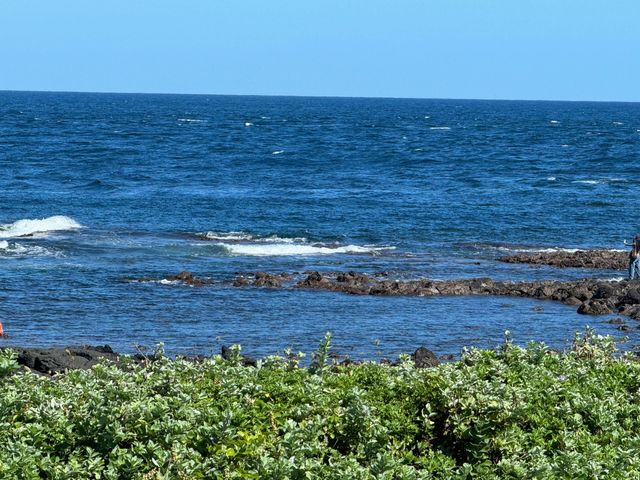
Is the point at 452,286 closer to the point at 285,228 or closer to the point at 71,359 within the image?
the point at 285,228

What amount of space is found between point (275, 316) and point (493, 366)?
44.1ft

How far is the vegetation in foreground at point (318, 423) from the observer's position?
343 inches

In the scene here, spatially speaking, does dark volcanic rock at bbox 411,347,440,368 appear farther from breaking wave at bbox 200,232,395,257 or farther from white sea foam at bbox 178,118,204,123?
white sea foam at bbox 178,118,204,123

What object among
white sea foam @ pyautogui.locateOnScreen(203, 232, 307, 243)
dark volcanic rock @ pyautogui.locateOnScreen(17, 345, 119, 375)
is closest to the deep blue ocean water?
white sea foam @ pyautogui.locateOnScreen(203, 232, 307, 243)

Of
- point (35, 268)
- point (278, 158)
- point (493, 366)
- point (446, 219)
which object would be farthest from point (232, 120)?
point (493, 366)

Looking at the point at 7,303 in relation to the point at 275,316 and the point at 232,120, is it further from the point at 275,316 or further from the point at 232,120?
the point at 232,120

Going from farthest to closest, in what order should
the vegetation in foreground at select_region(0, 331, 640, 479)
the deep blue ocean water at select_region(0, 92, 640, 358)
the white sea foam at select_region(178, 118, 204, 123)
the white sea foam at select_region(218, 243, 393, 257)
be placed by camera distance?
the white sea foam at select_region(178, 118, 204, 123)
the white sea foam at select_region(218, 243, 393, 257)
the deep blue ocean water at select_region(0, 92, 640, 358)
the vegetation in foreground at select_region(0, 331, 640, 479)

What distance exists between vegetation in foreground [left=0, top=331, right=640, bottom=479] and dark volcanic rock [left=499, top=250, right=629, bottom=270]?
21.1m

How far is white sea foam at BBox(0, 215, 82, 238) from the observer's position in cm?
3750

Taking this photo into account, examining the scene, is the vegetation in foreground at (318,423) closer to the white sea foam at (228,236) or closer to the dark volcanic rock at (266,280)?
the dark volcanic rock at (266,280)

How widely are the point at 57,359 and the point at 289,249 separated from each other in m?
18.7

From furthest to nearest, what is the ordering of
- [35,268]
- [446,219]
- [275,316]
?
[446,219], [35,268], [275,316]

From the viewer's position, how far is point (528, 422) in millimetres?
10180

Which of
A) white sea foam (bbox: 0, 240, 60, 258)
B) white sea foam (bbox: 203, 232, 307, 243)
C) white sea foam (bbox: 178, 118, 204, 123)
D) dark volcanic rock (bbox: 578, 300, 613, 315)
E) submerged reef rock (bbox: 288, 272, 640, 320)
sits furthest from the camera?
white sea foam (bbox: 178, 118, 204, 123)
